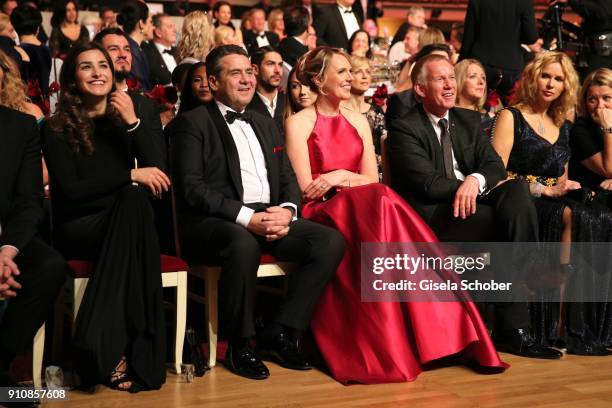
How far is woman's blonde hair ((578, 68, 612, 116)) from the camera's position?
4664 mm

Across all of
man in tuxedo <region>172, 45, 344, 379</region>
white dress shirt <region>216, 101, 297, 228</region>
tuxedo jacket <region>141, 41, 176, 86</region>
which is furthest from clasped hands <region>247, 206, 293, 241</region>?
tuxedo jacket <region>141, 41, 176, 86</region>

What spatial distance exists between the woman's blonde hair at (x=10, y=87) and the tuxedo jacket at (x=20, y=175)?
195 millimetres

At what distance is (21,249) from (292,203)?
47.0 inches

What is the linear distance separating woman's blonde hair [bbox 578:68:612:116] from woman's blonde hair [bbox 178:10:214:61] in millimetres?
Result: 2762

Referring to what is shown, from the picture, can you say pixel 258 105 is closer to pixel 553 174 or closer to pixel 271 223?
pixel 553 174

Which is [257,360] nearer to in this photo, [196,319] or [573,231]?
[196,319]

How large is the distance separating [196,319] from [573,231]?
1.88 meters

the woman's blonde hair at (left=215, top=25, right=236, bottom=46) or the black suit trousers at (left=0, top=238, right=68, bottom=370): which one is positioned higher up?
the woman's blonde hair at (left=215, top=25, right=236, bottom=46)

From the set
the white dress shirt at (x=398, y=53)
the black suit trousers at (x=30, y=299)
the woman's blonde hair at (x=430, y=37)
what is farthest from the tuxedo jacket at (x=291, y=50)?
the black suit trousers at (x=30, y=299)

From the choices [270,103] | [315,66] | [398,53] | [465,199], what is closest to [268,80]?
[270,103]

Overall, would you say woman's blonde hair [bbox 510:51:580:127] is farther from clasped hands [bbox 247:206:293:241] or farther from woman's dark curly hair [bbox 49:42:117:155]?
woman's dark curly hair [bbox 49:42:117:155]

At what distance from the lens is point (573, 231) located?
4.34 m

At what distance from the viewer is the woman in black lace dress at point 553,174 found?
167 inches

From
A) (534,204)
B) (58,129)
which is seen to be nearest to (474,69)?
(534,204)
